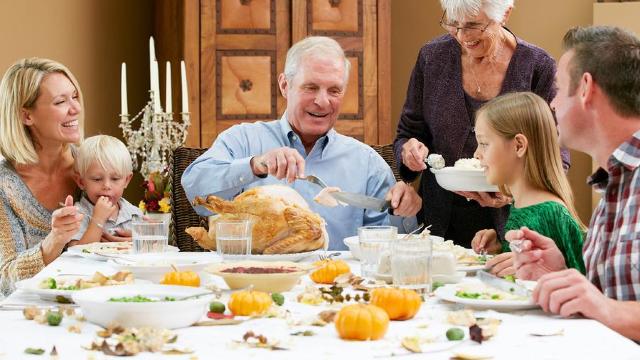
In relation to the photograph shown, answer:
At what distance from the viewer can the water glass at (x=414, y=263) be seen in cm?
190

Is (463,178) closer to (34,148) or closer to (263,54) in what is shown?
(34,148)

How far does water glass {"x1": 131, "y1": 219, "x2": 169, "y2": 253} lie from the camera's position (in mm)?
2359

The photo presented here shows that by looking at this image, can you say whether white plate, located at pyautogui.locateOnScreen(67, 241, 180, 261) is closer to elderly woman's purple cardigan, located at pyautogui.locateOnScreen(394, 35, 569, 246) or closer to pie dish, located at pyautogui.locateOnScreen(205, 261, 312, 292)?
pie dish, located at pyautogui.locateOnScreen(205, 261, 312, 292)

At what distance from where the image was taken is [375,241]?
233 centimetres

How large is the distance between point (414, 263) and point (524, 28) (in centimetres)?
417

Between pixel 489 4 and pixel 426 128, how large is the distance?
0.55 metres

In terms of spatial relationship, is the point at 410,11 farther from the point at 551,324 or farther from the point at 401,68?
the point at 551,324

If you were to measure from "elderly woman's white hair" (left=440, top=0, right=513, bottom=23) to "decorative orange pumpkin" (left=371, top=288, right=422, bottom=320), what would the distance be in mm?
1619

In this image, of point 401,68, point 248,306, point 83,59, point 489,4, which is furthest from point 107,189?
point 401,68

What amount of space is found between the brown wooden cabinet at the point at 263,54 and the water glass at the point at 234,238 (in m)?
2.78

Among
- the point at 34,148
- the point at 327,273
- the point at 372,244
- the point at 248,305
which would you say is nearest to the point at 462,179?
the point at 372,244

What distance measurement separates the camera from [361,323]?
4.86 feet

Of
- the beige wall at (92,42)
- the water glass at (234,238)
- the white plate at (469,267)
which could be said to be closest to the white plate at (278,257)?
the water glass at (234,238)

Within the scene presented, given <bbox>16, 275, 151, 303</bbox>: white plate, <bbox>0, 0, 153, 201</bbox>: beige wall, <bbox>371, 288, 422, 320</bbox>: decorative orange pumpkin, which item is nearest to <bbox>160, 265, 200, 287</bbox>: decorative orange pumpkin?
<bbox>16, 275, 151, 303</bbox>: white plate
